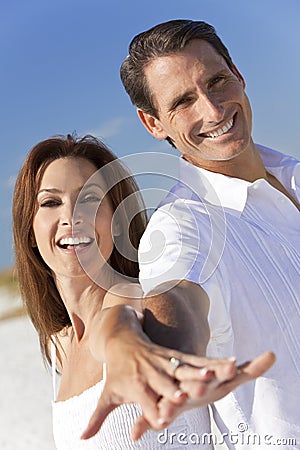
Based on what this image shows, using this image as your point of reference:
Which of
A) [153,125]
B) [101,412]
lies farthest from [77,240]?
[101,412]

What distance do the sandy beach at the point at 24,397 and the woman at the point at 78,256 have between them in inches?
152

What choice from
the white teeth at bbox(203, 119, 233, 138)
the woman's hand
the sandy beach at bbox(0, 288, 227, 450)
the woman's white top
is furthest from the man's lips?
the sandy beach at bbox(0, 288, 227, 450)

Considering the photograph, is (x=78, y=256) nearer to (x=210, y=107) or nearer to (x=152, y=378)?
(x=210, y=107)

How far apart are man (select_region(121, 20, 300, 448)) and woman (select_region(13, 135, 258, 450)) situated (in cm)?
23

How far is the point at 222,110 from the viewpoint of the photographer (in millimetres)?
1942

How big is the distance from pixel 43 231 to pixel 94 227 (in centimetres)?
17

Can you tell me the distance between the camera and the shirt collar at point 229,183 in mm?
1867

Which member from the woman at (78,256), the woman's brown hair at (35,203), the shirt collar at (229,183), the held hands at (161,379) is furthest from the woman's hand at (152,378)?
the woman's brown hair at (35,203)

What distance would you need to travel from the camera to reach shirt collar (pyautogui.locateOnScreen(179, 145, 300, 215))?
187 cm

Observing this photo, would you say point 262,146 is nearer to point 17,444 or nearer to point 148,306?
point 148,306

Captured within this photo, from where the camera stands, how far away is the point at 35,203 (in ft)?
7.42

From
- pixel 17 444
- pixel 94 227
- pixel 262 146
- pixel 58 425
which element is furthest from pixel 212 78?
pixel 17 444

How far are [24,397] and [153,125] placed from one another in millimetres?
5886

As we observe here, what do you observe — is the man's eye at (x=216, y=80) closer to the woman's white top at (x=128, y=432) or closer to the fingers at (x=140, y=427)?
the woman's white top at (x=128, y=432)
